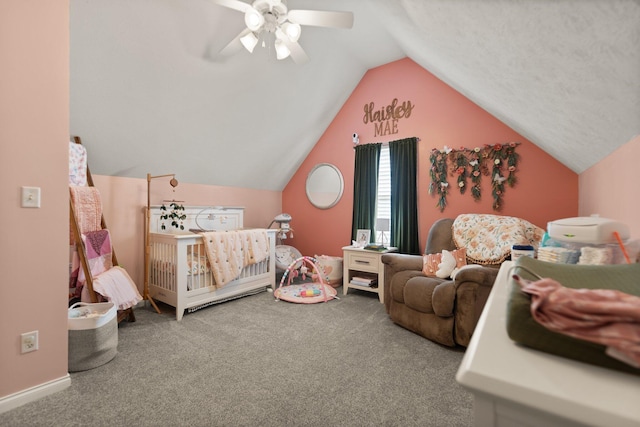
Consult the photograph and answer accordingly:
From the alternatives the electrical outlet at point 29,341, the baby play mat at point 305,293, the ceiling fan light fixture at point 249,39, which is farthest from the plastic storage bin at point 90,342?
the ceiling fan light fixture at point 249,39

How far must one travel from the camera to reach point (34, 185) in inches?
62.5

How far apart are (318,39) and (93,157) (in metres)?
2.47

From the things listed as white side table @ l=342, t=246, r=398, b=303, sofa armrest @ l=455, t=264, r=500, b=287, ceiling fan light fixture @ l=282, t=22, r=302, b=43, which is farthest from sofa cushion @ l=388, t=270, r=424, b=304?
ceiling fan light fixture @ l=282, t=22, r=302, b=43

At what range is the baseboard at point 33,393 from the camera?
1499 millimetres

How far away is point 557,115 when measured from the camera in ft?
5.98

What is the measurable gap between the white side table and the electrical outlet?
273cm

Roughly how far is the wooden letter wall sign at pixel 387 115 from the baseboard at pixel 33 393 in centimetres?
377

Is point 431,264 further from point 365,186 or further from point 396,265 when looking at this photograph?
point 365,186

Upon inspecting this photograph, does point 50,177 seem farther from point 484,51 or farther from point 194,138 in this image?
point 484,51

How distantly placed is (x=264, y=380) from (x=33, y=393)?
1.21 metres

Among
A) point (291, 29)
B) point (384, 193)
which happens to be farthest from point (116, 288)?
point (384, 193)

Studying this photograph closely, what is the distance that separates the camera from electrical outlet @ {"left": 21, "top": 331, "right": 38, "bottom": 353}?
5.12 feet

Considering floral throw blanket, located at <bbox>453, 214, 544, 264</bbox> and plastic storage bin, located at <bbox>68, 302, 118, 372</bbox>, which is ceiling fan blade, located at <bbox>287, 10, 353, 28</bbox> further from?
plastic storage bin, located at <bbox>68, 302, 118, 372</bbox>

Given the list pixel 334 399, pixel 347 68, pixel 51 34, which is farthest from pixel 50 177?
pixel 347 68
